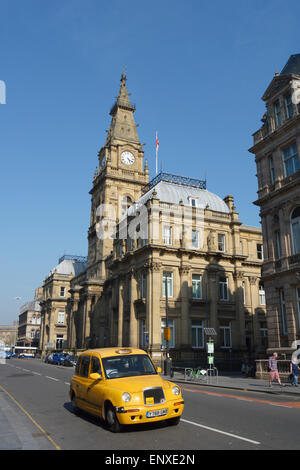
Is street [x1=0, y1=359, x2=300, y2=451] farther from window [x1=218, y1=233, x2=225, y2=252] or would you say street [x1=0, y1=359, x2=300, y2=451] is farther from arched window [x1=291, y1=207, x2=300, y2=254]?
window [x1=218, y1=233, x2=225, y2=252]

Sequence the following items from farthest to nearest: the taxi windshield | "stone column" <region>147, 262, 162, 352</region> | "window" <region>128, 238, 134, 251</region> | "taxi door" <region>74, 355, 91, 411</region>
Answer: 1. "window" <region>128, 238, 134, 251</region>
2. "stone column" <region>147, 262, 162, 352</region>
3. "taxi door" <region>74, 355, 91, 411</region>
4. the taxi windshield

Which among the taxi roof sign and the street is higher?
the taxi roof sign

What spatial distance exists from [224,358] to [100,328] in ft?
72.8

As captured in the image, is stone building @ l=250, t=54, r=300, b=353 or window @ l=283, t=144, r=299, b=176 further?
window @ l=283, t=144, r=299, b=176

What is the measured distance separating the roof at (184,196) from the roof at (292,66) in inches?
714

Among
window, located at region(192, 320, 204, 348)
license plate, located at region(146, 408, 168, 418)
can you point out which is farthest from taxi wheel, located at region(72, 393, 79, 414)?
window, located at region(192, 320, 204, 348)

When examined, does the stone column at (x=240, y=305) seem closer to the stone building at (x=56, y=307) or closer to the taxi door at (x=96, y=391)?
the taxi door at (x=96, y=391)

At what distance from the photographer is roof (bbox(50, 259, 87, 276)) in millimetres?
91938

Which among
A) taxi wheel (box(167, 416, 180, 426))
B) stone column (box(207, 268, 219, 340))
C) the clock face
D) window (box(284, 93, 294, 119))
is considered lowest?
taxi wheel (box(167, 416, 180, 426))

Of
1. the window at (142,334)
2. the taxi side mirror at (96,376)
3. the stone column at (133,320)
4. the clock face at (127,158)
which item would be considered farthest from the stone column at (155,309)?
the clock face at (127,158)

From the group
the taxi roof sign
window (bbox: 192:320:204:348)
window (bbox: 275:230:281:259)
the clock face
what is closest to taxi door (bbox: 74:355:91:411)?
the taxi roof sign

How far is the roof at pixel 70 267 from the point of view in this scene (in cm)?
9194

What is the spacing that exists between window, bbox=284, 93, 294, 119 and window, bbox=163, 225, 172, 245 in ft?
60.7

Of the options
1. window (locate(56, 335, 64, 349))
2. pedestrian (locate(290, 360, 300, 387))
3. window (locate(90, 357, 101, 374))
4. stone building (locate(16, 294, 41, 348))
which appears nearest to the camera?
window (locate(90, 357, 101, 374))
